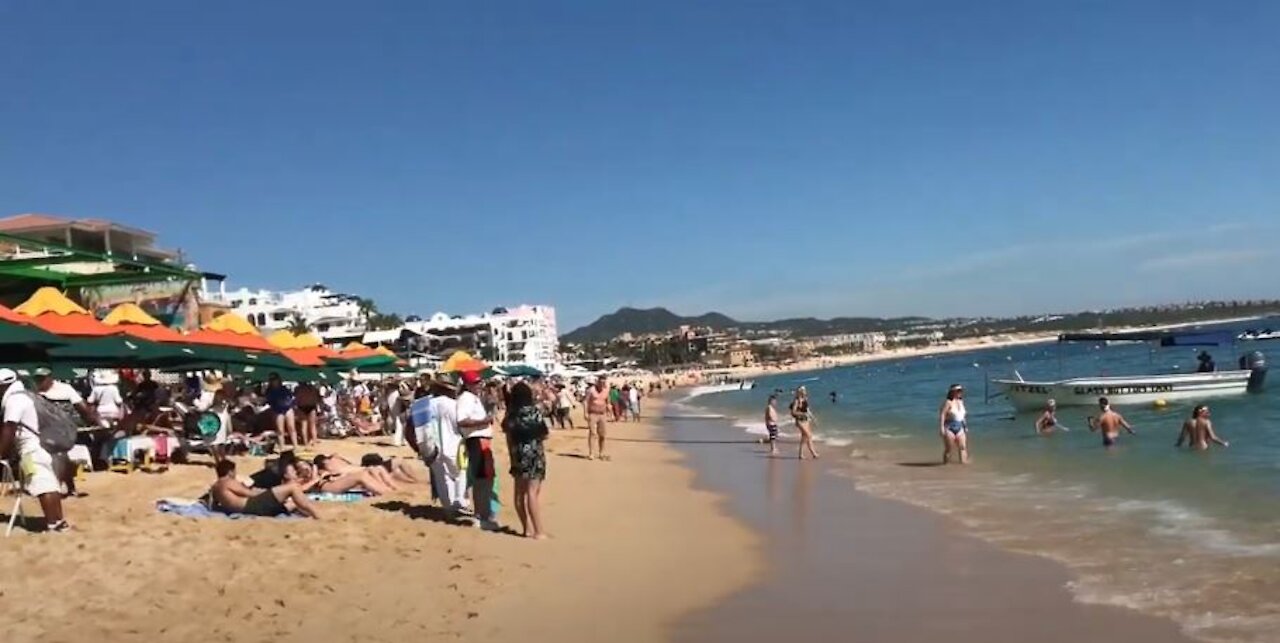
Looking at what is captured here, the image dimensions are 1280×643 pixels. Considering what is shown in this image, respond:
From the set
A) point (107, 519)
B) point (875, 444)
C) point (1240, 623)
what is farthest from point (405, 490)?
point (875, 444)

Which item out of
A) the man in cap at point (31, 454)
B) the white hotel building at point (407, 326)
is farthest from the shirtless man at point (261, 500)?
the white hotel building at point (407, 326)

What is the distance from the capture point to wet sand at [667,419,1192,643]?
6.16 meters

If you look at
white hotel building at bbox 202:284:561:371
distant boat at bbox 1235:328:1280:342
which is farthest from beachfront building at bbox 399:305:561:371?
distant boat at bbox 1235:328:1280:342

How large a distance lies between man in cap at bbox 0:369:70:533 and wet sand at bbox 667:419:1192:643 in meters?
4.58

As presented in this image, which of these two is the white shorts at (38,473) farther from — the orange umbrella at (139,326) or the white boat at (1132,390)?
the white boat at (1132,390)

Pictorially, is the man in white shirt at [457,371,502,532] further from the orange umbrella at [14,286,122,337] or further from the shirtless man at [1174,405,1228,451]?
the shirtless man at [1174,405,1228,451]

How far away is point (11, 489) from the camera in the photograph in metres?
9.00

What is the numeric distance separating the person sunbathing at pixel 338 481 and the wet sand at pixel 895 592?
398cm

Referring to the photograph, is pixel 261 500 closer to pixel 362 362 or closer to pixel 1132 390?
pixel 362 362

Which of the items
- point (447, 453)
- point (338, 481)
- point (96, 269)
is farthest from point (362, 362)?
point (96, 269)

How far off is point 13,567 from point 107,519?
1.77m

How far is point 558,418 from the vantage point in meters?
30.3

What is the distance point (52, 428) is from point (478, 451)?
322 centimetres

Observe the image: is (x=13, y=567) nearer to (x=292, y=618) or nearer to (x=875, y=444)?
(x=292, y=618)
